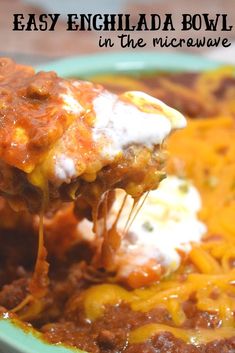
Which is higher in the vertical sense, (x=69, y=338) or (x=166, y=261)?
(x=166, y=261)

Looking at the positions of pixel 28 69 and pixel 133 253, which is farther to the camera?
pixel 133 253

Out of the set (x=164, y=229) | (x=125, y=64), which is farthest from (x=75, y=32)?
(x=164, y=229)

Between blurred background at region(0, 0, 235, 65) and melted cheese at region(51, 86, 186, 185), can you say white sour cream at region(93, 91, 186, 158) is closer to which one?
melted cheese at region(51, 86, 186, 185)

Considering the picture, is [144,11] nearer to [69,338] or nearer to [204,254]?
[204,254]

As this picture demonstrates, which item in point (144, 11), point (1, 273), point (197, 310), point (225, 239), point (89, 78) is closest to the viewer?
point (197, 310)

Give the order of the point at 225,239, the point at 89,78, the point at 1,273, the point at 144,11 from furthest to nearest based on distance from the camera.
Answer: the point at 144,11 < the point at 89,78 < the point at 225,239 < the point at 1,273

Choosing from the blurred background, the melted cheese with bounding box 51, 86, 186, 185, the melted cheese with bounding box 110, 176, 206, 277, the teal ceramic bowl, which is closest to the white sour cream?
the melted cheese with bounding box 51, 86, 186, 185

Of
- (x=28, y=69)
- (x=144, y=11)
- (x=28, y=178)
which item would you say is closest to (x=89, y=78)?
(x=28, y=69)

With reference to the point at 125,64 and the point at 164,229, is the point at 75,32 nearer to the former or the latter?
the point at 125,64
